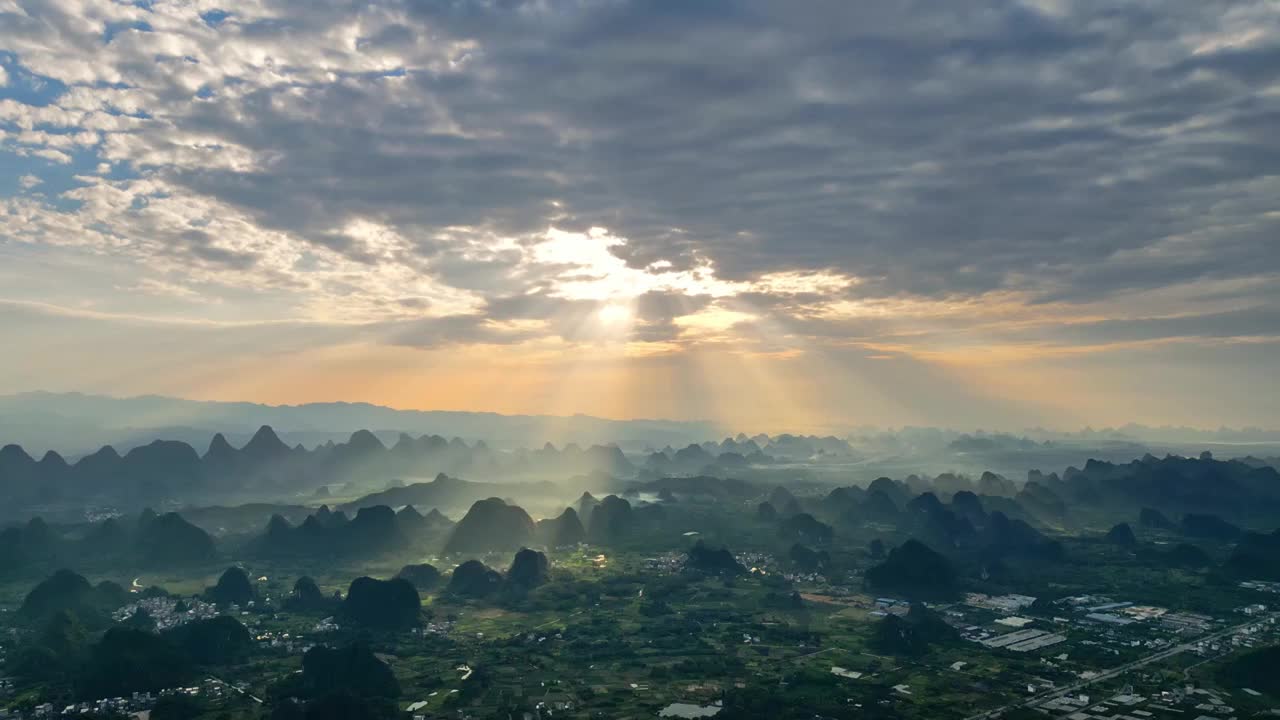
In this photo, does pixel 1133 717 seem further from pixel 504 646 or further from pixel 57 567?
pixel 57 567

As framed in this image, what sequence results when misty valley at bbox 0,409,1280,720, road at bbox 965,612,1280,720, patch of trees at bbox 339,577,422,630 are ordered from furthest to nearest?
patch of trees at bbox 339,577,422,630 → misty valley at bbox 0,409,1280,720 → road at bbox 965,612,1280,720

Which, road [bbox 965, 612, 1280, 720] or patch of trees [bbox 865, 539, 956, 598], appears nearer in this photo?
road [bbox 965, 612, 1280, 720]

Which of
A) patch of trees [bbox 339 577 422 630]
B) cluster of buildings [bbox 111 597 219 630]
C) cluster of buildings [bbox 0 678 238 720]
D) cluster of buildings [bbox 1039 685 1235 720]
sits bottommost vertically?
cluster of buildings [bbox 0 678 238 720]

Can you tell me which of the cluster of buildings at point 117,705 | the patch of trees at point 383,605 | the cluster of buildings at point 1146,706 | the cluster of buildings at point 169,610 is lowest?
the cluster of buildings at point 117,705

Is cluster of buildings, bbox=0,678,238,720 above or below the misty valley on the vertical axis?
below

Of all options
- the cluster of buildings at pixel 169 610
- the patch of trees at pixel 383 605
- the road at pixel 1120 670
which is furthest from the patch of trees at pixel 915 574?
the cluster of buildings at pixel 169 610

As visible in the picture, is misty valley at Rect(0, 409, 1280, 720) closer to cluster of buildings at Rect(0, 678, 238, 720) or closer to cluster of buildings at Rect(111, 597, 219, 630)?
cluster of buildings at Rect(0, 678, 238, 720)

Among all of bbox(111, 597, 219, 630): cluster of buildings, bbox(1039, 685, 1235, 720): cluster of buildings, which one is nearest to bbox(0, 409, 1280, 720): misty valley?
bbox(1039, 685, 1235, 720): cluster of buildings

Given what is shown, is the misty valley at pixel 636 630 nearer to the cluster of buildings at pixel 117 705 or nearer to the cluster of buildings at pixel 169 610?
the cluster of buildings at pixel 117 705
